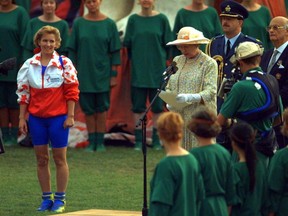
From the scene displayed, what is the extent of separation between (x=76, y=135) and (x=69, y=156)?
2.88 feet

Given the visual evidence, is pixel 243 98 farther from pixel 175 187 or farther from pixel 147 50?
pixel 147 50

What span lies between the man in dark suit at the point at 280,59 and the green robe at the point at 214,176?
96.4 inches

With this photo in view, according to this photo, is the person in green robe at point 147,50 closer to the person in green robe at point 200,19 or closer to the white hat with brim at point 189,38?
the person in green robe at point 200,19

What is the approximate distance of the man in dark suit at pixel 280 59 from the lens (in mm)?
11594

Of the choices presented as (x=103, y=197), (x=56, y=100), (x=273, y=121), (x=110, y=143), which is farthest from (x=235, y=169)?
(x=110, y=143)

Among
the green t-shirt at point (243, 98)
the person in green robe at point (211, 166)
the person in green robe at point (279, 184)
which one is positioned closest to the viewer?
the person in green robe at point (211, 166)

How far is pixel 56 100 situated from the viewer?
39.1 feet

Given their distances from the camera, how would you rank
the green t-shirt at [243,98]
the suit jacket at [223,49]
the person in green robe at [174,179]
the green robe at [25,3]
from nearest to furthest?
the person in green robe at [174,179] → the green t-shirt at [243,98] → the suit jacket at [223,49] → the green robe at [25,3]

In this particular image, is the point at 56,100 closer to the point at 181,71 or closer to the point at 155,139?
the point at 181,71

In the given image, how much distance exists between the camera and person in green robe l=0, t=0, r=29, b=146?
16453 millimetres

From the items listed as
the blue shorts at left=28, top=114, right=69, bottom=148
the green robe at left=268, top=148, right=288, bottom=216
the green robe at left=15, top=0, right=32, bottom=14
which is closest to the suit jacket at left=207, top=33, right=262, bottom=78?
the blue shorts at left=28, top=114, right=69, bottom=148

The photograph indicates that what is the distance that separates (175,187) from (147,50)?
7.81 metres

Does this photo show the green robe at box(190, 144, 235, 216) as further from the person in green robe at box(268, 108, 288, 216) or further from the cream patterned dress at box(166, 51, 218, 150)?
the cream patterned dress at box(166, 51, 218, 150)

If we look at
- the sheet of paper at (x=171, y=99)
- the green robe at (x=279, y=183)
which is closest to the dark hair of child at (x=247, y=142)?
the green robe at (x=279, y=183)
